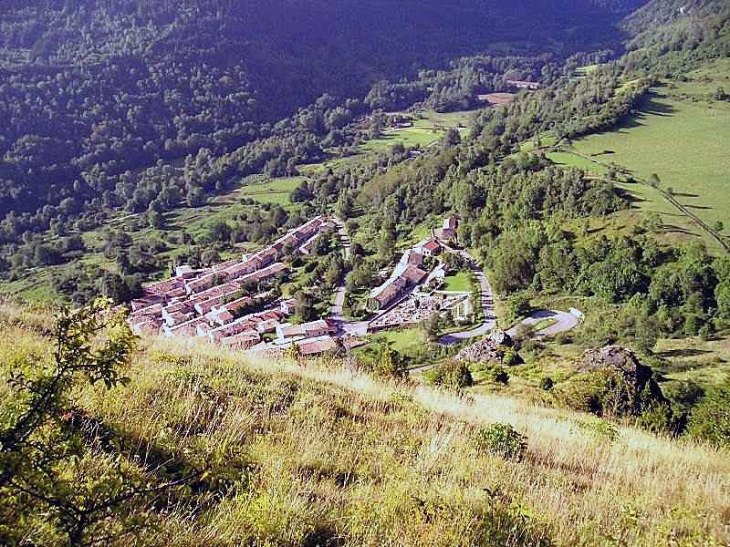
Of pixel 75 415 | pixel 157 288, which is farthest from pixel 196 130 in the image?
pixel 75 415

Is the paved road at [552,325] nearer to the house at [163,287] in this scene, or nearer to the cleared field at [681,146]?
the cleared field at [681,146]

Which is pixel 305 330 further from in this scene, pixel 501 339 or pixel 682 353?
pixel 682 353

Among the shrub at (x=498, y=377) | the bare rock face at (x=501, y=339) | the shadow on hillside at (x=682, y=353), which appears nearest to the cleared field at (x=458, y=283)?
the bare rock face at (x=501, y=339)

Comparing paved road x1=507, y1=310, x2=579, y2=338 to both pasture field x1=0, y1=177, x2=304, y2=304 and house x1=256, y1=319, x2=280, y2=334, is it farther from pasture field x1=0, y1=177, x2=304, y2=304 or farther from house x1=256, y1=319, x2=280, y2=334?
pasture field x1=0, y1=177, x2=304, y2=304

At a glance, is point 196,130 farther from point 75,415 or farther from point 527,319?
point 75,415

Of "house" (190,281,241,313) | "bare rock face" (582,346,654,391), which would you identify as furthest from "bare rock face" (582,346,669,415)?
"house" (190,281,241,313)

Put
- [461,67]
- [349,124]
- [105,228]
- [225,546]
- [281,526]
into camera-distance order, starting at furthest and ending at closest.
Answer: [461,67] < [349,124] < [105,228] < [281,526] < [225,546]
